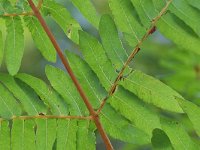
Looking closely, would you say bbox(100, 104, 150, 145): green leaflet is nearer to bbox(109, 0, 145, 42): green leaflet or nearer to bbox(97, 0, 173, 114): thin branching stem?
bbox(97, 0, 173, 114): thin branching stem

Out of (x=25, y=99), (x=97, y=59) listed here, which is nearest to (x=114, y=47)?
(x=97, y=59)

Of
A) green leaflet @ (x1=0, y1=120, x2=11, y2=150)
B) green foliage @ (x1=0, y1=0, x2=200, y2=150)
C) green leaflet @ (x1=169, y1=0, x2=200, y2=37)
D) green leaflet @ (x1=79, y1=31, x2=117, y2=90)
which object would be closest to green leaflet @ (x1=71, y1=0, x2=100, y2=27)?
green foliage @ (x1=0, y1=0, x2=200, y2=150)

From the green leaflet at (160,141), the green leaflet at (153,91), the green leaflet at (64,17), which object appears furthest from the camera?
the green leaflet at (64,17)

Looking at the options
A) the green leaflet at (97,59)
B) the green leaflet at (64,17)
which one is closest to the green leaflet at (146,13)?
the green leaflet at (97,59)

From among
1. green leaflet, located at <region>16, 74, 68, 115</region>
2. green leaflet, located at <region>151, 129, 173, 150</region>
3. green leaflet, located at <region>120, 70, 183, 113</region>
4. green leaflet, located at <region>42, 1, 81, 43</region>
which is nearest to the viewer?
green leaflet, located at <region>151, 129, 173, 150</region>

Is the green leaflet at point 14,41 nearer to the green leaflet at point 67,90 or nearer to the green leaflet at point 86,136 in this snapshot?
the green leaflet at point 67,90

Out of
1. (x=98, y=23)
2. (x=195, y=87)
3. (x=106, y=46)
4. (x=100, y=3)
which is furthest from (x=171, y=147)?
(x=100, y=3)

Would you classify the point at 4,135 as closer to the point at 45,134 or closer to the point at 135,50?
the point at 45,134
